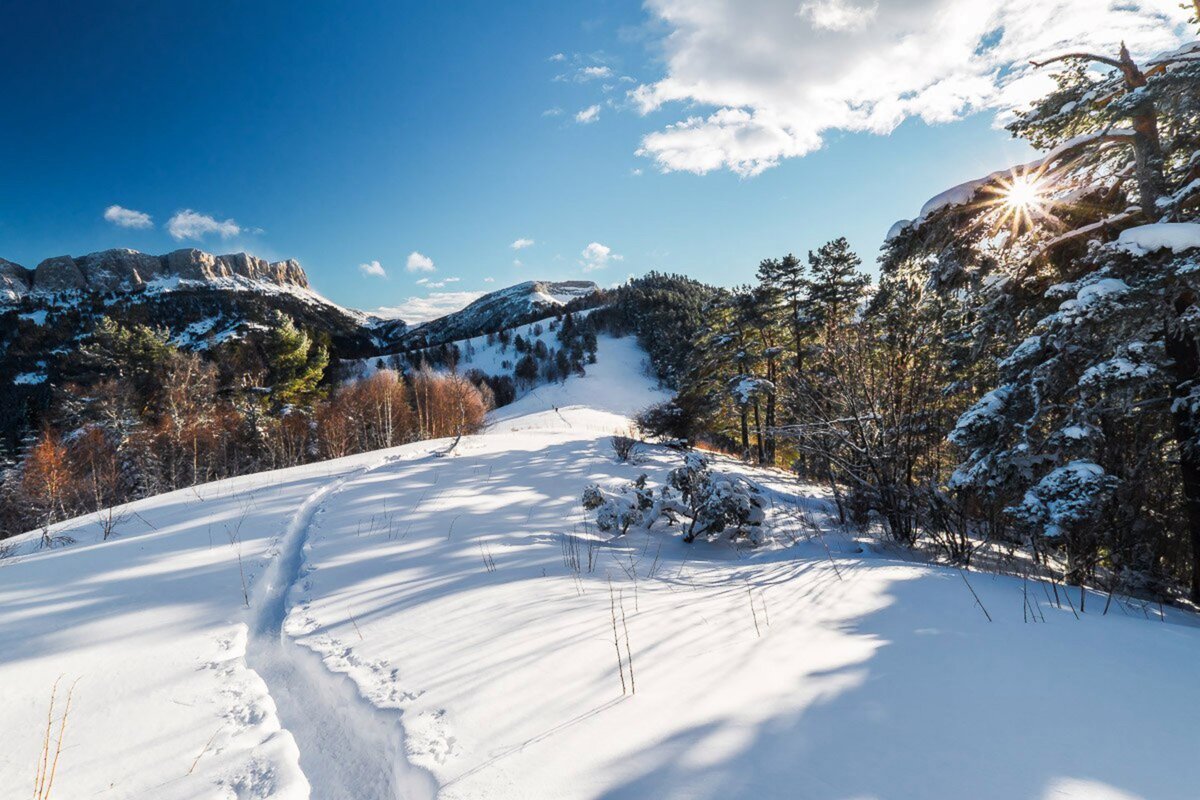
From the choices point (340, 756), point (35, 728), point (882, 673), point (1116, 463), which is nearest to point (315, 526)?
point (35, 728)

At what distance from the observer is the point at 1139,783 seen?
4.78 feet

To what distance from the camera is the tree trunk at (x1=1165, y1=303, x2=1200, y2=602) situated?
489 centimetres

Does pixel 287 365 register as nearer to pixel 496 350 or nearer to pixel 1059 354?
pixel 1059 354

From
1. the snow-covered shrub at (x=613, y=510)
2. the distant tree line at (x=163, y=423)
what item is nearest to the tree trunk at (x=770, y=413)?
the distant tree line at (x=163, y=423)

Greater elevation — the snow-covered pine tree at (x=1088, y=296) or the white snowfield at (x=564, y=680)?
the snow-covered pine tree at (x=1088, y=296)

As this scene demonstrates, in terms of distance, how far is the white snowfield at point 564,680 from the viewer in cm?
162

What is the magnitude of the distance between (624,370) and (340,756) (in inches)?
2763

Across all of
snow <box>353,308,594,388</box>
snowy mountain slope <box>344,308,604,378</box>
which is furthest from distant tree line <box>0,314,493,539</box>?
snow <box>353,308,594,388</box>

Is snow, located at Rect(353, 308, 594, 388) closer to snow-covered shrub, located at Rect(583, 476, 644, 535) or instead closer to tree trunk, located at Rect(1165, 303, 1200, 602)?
snow-covered shrub, located at Rect(583, 476, 644, 535)

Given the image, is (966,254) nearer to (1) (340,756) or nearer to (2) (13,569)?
(1) (340,756)

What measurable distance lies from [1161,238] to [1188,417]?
2377 mm

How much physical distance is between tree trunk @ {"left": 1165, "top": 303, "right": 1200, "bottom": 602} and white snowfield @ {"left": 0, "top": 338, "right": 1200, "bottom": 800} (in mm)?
2479

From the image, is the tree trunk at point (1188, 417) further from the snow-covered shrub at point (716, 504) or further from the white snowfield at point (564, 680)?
the snow-covered shrub at point (716, 504)

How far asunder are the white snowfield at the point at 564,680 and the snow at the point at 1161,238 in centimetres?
340
